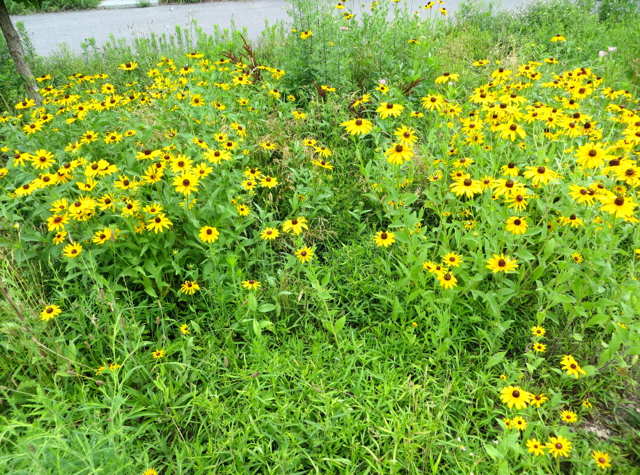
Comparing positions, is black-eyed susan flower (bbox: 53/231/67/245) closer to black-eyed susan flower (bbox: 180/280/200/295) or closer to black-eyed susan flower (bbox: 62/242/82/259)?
black-eyed susan flower (bbox: 62/242/82/259)

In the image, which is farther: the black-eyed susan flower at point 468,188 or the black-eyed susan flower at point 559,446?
the black-eyed susan flower at point 468,188

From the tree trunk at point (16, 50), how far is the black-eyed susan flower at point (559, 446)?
5.15 m

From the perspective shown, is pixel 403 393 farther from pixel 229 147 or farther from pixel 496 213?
pixel 229 147

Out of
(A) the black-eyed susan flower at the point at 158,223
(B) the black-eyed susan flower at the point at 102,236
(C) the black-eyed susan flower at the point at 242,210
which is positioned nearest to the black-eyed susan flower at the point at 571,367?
(C) the black-eyed susan flower at the point at 242,210

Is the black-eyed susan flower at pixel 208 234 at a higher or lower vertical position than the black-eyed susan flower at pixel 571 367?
higher

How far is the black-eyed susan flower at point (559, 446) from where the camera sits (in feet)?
5.44

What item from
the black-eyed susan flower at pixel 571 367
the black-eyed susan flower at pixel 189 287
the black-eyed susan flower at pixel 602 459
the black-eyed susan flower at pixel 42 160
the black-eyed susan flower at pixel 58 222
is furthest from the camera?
the black-eyed susan flower at pixel 42 160

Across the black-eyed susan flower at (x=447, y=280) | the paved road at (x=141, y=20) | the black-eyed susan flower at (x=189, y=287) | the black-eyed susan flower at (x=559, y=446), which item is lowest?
the black-eyed susan flower at (x=559, y=446)

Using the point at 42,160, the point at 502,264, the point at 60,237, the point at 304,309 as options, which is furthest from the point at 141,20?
the point at 502,264

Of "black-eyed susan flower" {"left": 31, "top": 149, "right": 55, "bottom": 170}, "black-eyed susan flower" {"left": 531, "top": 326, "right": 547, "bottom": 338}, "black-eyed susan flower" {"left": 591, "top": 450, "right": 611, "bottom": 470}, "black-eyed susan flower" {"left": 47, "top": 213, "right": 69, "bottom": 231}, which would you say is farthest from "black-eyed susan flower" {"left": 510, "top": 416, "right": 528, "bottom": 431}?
"black-eyed susan flower" {"left": 31, "top": 149, "right": 55, "bottom": 170}

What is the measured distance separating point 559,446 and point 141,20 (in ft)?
31.4

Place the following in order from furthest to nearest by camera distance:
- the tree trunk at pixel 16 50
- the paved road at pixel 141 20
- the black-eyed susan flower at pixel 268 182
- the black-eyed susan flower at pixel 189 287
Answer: the paved road at pixel 141 20
the tree trunk at pixel 16 50
the black-eyed susan flower at pixel 268 182
the black-eyed susan flower at pixel 189 287

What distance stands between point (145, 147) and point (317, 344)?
176 cm

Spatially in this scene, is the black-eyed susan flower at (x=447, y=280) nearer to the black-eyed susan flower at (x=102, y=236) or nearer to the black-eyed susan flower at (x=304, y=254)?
the black-eyed susan flower at (x=304, y=254)
